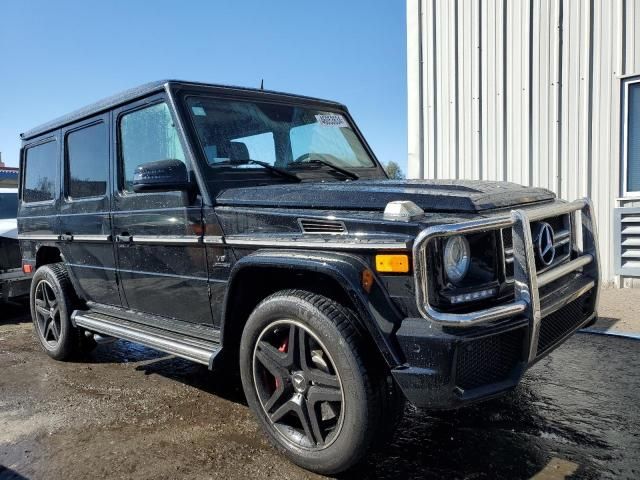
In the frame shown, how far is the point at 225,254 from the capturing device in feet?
10.2

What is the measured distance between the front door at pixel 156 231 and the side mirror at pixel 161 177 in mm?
134

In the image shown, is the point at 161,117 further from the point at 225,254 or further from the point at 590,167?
the point at 590,167

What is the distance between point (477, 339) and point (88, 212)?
3.27 metres

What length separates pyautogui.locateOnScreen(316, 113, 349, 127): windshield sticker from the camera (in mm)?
4262

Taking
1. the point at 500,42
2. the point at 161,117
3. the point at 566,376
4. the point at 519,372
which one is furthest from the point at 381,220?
the point at 500,42

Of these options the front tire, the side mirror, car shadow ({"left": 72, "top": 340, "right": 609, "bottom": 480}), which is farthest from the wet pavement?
the side mirror

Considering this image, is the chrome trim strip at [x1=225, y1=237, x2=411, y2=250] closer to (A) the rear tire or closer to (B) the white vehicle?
(A) the rear tire

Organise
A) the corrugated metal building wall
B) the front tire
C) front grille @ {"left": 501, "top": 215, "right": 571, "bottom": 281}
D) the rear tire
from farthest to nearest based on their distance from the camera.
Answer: the corrugated metal building wall → the rear tire → front grille @ {"left": 501, "top": 215, "right": 571, "bottom": 281} → the front tire

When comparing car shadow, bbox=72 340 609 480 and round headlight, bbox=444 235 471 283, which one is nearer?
round headlight, bbox=444 235 471 283

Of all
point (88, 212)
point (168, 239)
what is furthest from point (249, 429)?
point (88, 212)

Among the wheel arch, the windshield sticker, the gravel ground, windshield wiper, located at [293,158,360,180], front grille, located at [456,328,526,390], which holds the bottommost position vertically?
the gravel ground

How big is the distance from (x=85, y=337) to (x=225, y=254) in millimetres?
2448

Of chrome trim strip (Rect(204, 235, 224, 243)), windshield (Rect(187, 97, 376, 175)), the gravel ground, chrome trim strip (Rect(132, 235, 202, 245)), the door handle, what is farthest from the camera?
the gravel ground

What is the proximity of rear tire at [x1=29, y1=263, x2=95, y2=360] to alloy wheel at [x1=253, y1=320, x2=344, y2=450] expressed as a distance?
2.56 m
